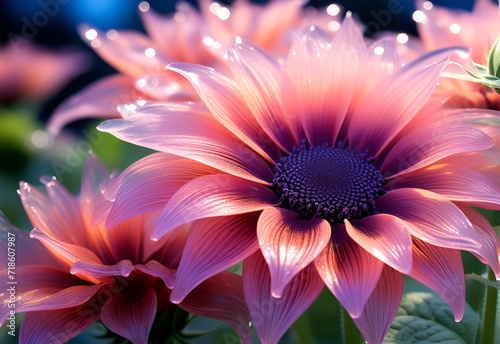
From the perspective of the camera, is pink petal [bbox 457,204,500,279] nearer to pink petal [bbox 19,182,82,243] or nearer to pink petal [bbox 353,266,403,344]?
pink petal [bbox 353,266,403,344]

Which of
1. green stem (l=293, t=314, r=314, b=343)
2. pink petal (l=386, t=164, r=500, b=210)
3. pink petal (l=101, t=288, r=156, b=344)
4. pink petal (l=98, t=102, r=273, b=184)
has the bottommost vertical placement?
green stem (l=293, t=314, r=314, b=343)

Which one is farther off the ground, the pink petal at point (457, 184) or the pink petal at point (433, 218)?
the pink petal at point (457, 184)

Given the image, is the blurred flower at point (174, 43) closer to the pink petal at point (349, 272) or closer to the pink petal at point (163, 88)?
the pink petal at point (163, 88)

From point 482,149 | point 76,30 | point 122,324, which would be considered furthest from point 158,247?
point 76,30

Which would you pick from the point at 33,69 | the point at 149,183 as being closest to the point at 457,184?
the point at 149,183

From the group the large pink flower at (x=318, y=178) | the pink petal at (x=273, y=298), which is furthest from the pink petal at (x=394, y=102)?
the pink petal at (x=273, y=298)

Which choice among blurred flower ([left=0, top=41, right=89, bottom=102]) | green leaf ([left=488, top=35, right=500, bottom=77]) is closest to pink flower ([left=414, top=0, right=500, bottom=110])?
green leaf ([left=488, top=35, right=500, bottom=77])

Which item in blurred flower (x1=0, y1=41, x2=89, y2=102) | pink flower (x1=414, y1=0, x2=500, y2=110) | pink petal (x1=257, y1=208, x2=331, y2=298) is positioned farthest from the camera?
blurred flower (x1=0, y1=41, x2=89, y2=102)

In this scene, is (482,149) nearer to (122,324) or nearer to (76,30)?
(122,324)
